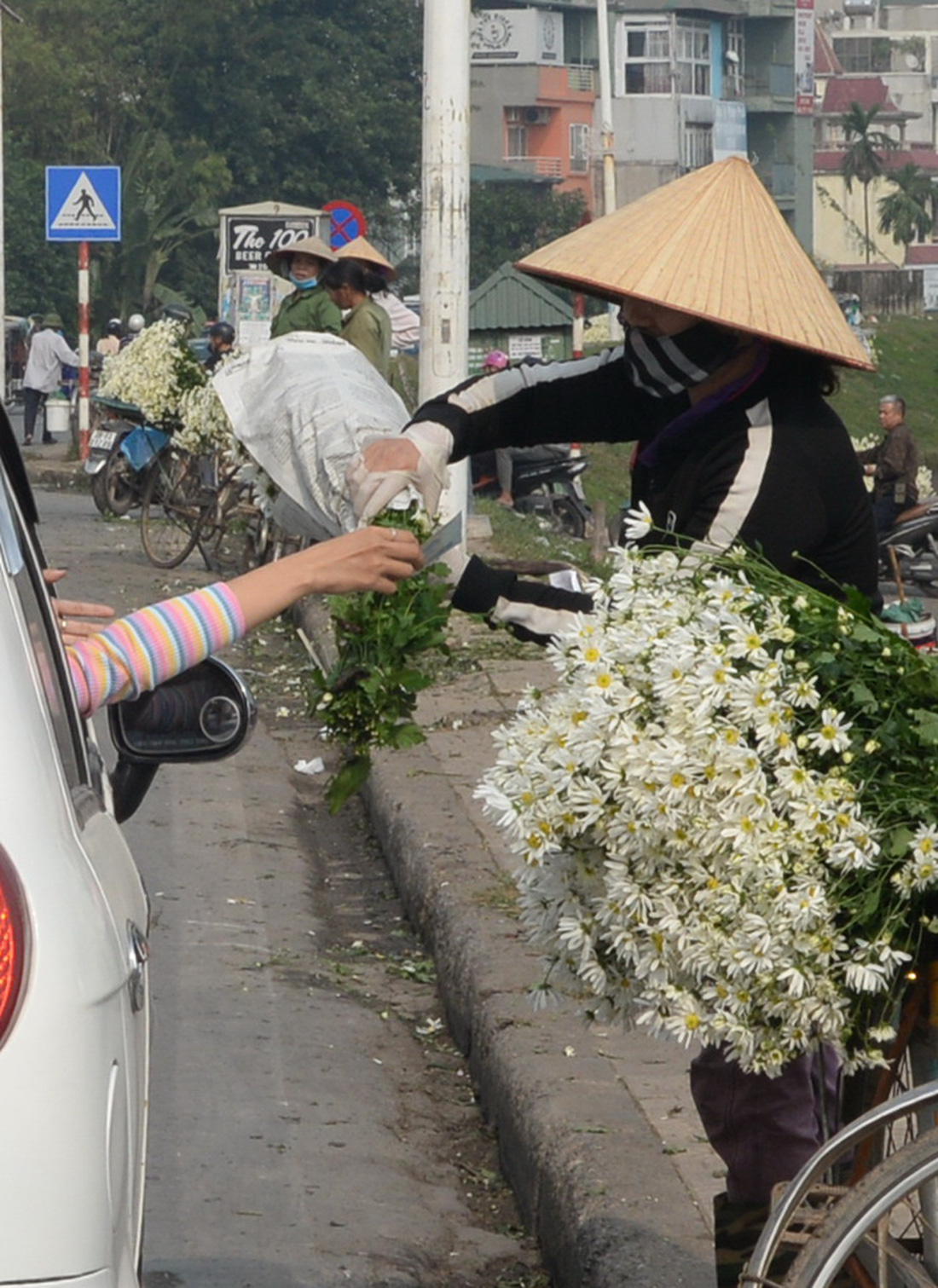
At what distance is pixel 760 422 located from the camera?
3.13 meters

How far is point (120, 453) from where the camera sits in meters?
15.8

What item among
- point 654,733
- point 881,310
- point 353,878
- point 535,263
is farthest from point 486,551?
point 881,310

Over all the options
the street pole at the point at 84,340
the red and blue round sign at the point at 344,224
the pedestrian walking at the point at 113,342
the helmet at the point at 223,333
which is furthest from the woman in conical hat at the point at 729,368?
the pedestrian walking at the point at 113,342

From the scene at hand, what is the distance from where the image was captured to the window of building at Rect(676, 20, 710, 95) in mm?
95562

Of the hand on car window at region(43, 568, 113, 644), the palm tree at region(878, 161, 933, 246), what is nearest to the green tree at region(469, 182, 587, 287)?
the palm tree at region(878, 161, 933, 246)

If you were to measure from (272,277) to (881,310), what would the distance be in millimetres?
59920

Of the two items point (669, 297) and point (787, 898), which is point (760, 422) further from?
point (787, 898)

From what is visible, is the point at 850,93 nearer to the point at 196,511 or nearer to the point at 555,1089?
the point at 196,511

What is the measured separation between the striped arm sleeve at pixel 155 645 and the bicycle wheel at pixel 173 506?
1154 centimetres

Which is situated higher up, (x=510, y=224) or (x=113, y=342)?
(x=510, y=224)

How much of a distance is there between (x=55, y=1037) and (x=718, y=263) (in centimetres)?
174

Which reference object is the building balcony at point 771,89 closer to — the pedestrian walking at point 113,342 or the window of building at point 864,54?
the window of building at point 864,54

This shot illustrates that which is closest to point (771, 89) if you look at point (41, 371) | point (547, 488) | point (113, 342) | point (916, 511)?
point (113, 342)

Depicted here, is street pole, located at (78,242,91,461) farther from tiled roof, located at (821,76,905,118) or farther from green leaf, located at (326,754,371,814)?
tiled roof, located at (821,76,905,118)
